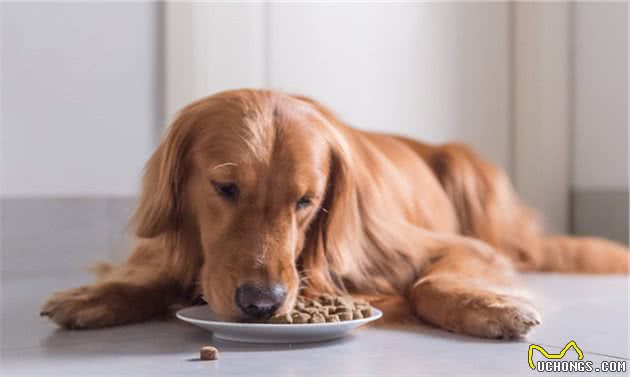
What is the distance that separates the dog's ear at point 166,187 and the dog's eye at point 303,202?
0.28 m

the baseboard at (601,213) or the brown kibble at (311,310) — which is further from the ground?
the brown kibble at (311,310)

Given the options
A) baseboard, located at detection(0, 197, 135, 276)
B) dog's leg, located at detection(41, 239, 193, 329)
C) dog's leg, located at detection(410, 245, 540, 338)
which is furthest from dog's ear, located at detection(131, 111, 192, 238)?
baseboard, located at detection(0, 197, 135, 276)

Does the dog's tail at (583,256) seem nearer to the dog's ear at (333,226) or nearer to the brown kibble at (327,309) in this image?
the dog's ear at (333,226)

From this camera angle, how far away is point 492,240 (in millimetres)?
2902

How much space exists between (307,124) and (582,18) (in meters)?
2.48

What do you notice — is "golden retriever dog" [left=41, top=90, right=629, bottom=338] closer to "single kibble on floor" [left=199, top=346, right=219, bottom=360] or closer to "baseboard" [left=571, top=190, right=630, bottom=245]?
"single kibble on floor" [left=199, top=346, right=219, bottom=360]

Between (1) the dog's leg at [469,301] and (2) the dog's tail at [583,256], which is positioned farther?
(2) the dog's tail at [583,256]

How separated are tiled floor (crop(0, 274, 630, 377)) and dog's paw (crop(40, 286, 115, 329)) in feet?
0.10

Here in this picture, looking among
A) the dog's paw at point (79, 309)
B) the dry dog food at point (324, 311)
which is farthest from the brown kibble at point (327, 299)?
the dog's paw at point (79, 309)

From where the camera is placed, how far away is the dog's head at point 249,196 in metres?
1.62

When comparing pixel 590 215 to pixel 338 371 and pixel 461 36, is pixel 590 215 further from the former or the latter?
pixel 338 371

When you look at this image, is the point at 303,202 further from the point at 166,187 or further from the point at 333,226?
the point at 166,187

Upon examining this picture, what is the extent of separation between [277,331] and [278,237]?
20 centimetres

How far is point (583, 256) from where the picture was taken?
3.10 meters
